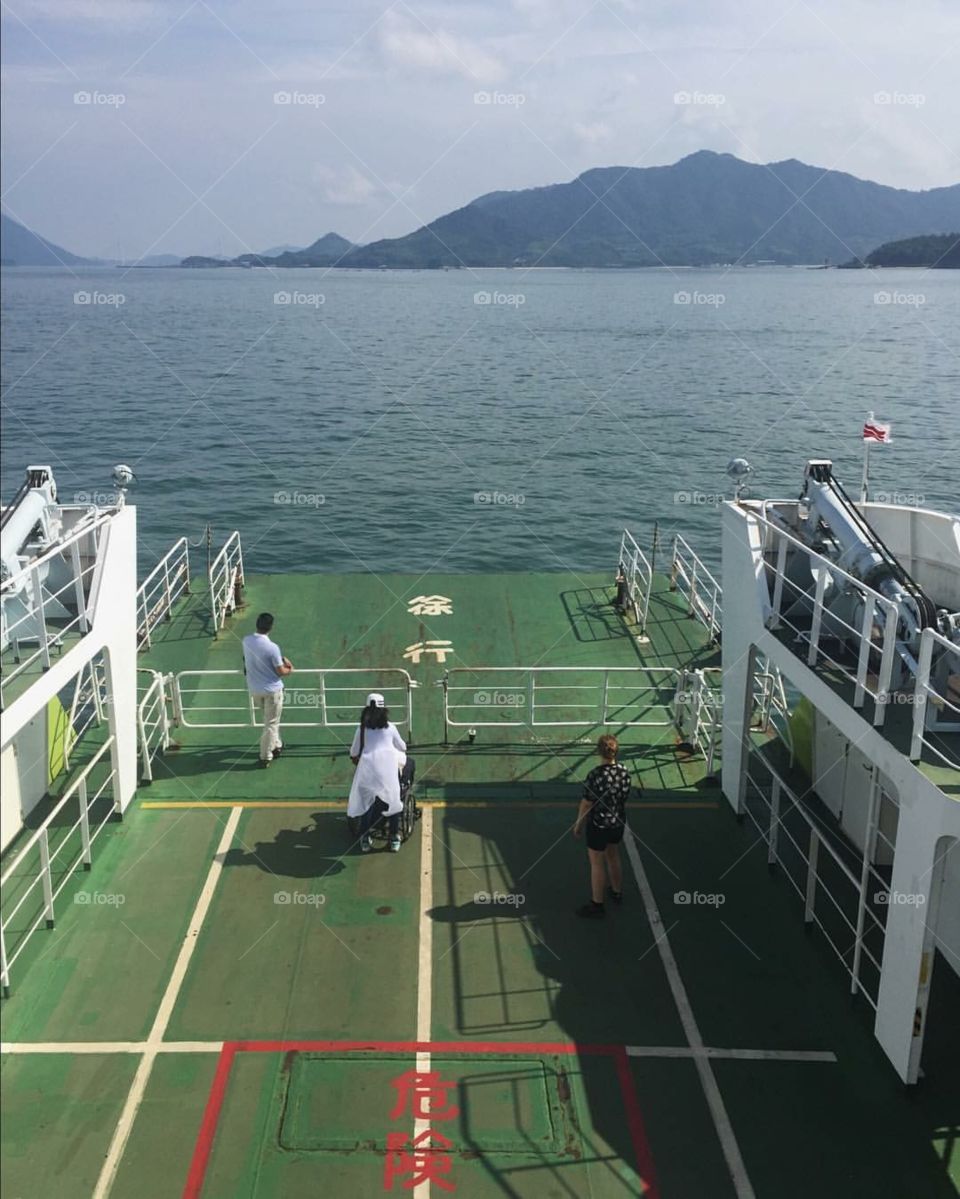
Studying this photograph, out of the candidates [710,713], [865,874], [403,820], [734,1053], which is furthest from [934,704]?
[403,820]

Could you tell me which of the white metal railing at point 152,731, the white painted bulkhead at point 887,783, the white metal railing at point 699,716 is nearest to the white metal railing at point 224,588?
the white metal railing at point 152,731

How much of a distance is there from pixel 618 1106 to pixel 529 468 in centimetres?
3261

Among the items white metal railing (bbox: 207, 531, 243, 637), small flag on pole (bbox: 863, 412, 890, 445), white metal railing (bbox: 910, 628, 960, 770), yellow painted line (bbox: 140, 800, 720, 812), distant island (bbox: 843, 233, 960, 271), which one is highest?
distant island (bbox: 843, 233, 960, 271)

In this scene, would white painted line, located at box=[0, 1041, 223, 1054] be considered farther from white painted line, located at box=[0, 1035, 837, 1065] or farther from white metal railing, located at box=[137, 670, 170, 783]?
white metal railing, located at box=[137, 670, 170, 783]

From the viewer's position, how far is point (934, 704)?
7.93 meters

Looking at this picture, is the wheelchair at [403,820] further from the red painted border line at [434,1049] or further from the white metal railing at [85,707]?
the white metal railing at [85,707]

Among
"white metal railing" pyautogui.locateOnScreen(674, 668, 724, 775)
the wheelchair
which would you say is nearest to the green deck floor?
the wheelchair

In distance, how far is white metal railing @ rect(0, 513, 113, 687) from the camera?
8.63 metres

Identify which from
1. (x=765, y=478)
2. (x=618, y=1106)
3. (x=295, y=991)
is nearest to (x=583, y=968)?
(x=618, y=1106)

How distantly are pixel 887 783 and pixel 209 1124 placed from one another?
6.37m

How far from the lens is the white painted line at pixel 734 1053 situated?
757 cm

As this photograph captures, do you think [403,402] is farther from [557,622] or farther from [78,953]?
[78,953]

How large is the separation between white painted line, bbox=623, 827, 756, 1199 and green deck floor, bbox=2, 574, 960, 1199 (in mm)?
52

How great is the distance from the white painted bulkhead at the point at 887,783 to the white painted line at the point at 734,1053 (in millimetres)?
523
